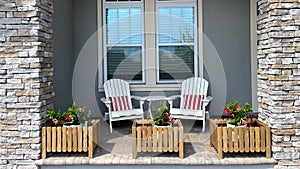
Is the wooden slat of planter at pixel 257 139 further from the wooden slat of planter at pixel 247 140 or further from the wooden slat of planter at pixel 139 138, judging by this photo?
the wooden slat of planter at pixel 139 138

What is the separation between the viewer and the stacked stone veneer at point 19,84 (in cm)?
346

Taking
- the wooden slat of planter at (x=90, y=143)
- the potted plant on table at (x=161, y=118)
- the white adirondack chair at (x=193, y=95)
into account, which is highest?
the white adirondack chair at (x=193, y=95)

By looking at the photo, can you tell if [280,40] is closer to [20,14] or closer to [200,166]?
[200,166]

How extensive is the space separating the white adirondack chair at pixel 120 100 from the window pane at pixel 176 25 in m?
1.18

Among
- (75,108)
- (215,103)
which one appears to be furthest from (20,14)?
(215,103)

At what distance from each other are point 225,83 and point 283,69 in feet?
8.02

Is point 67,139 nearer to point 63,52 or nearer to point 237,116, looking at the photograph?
point 237,116

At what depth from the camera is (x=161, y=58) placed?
5930 millimetres

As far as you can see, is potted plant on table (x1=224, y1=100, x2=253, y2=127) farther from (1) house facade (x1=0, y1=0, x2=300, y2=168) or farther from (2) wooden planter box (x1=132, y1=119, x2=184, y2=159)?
(2) wooden planter box (x1=132, y1=119, x2=184, y2=159)

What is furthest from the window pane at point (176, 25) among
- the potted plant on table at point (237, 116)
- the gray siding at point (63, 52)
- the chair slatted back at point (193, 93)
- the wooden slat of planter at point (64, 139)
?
the wooden slat of planter at point (64, 139)

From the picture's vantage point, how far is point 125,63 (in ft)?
19.5

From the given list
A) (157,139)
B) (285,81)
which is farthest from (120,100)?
(285,81)

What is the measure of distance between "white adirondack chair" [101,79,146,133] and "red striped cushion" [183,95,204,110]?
2.64 feet

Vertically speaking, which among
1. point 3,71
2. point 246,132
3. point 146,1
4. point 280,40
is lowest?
point 246,132
